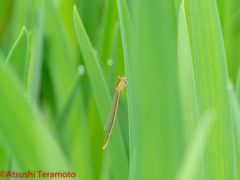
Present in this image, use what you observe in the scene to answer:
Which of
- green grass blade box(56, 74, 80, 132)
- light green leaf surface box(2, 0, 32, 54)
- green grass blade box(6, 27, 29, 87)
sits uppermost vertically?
light green leaf surface box(2, 0, 32, 54)

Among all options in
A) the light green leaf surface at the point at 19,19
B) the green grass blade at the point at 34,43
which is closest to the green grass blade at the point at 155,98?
the green grass blade at the point at 34,43

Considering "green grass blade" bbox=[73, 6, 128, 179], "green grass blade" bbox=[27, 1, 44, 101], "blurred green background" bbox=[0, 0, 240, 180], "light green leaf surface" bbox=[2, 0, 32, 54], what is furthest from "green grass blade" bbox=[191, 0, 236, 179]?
"light green leaf surface" bbox=[2, 0, 32, 54]

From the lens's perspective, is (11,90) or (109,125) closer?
(11,90)

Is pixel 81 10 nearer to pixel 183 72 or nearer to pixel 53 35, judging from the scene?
pixel 53 35

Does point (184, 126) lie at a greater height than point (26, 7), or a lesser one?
lesser

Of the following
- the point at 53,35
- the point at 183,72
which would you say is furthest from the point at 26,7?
the point at 183,72

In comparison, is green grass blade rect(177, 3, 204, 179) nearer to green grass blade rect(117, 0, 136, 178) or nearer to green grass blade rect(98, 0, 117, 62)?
green grass blade rect(117, 0, 136, 178)
